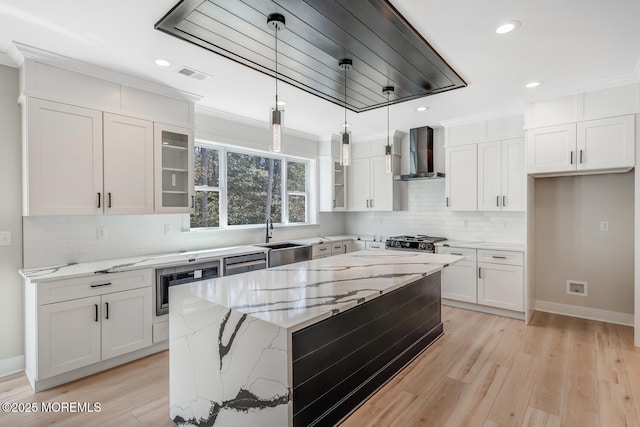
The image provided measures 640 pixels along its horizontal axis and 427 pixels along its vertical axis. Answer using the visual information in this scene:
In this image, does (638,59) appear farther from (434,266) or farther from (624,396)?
(624,396)

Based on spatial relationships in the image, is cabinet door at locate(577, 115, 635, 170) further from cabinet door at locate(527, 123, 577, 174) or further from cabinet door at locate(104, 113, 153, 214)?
cabinet door at locate(104, 113, 153, 214)

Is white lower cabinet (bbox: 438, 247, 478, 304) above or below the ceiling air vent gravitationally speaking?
below

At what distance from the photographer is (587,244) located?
13.0 feet

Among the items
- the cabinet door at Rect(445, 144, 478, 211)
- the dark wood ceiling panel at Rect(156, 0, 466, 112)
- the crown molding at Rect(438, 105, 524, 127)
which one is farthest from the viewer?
the cabinet door at Rect(445, 144, 478, 211)

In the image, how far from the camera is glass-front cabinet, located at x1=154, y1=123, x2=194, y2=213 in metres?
3.36

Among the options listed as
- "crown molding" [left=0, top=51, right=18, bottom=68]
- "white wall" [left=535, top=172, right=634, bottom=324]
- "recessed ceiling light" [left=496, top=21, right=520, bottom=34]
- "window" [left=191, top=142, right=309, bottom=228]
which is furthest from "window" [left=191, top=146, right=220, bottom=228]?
"white wall" [left=535, top=172, right=634, bottom=324]

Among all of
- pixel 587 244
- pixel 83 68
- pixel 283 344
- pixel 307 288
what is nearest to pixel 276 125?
pixel 307 288

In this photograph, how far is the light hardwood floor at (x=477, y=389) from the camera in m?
2.17

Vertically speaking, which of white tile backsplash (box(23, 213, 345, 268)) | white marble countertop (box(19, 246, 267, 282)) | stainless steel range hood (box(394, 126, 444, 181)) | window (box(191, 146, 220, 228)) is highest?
stainless steel range hood (box(394, 126, 444, 181))

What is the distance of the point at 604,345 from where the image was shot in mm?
3234

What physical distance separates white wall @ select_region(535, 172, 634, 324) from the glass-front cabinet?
4.30 metres

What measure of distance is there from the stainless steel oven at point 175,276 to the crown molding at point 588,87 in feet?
12.9

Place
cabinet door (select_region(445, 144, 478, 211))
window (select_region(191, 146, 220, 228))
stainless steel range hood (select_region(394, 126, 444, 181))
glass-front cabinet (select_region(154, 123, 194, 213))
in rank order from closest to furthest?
glass-front cabinet (select_region(154, 123, 194, 213)) < window (select_region(191, 146, 220, 228)) < cabinet door (select_region(445, 144, 478, 211)) < stainless steel range hood (select_region(394, 126, 444, 181))

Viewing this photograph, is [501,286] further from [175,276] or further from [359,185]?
[175,276]
